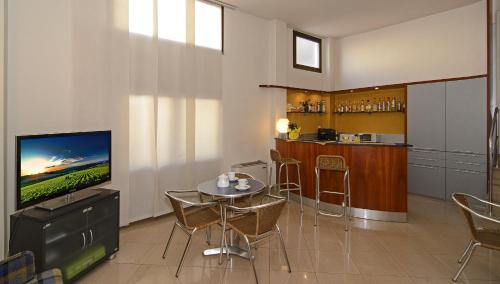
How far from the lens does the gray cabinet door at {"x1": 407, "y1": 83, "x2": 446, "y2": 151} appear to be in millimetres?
5027

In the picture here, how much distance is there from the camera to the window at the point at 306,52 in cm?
616

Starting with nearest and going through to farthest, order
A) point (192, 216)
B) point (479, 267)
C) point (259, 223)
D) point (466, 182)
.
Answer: point (259, 223) < point (479, 267) < point (192, 216) < point (466, 182)

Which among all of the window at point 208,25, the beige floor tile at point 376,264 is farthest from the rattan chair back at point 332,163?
the window at point 208,25

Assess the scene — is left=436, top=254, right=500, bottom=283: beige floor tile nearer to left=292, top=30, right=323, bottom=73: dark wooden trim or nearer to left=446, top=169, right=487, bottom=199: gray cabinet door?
left=446, top=169, right=487, bottom=199: gray cabinet door

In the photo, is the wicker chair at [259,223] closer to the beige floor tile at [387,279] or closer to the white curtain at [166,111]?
the beige floor tile at [387,279]

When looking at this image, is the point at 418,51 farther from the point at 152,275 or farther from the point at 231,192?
the point at 152,275

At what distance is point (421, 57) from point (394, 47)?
1.97ft

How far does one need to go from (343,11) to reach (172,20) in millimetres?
3093

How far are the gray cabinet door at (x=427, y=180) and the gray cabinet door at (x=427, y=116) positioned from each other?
40 centimetres

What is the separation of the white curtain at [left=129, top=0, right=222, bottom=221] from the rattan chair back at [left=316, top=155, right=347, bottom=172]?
1.77m

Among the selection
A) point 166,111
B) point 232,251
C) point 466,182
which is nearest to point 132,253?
point 232,251

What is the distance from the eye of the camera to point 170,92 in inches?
161

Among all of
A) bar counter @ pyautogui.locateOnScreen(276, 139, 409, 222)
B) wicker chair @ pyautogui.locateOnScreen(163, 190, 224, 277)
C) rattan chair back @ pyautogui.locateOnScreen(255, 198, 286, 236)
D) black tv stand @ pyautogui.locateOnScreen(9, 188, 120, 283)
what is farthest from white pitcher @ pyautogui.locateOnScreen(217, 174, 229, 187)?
bar counter @ pyautogui.locateOnScreen(276, 139, 409, 222)

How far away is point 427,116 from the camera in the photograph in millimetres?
5191
